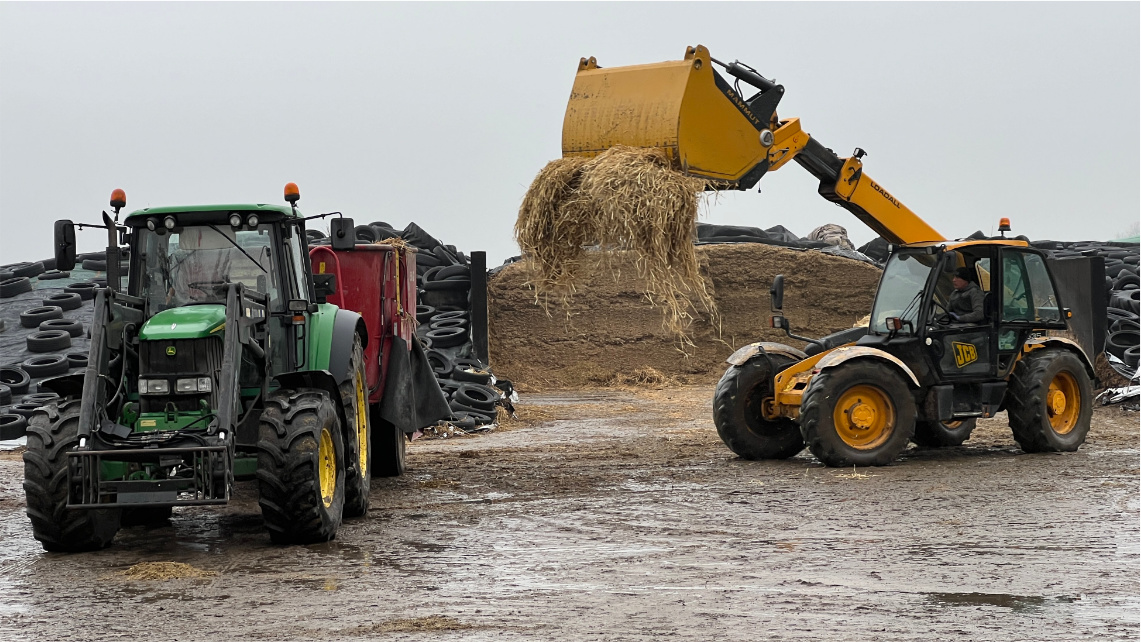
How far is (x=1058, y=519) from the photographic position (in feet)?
28.5

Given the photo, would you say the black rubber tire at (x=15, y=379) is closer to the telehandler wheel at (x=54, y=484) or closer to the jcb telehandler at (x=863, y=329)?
the jcb telehandler at (x=863, y=329)

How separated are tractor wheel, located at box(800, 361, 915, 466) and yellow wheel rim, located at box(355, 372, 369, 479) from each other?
151 inches


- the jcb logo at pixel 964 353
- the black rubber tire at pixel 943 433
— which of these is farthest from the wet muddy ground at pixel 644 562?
the black rubber tire at pixel 943 433

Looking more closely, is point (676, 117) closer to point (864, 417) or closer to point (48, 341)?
point (864, 417)

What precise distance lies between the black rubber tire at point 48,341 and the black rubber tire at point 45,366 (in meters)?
0.39

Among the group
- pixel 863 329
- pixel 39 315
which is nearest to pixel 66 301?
pixel 39 315

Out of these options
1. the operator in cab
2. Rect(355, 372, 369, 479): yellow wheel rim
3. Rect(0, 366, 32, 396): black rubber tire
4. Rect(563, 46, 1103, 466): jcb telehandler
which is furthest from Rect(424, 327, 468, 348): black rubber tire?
Rect(355, 372, 369, 479): yellow wheel rim

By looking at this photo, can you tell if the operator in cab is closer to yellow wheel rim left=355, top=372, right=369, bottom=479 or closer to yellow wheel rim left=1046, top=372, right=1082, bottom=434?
yellow wheel rim left=1046, top=372, right=1082, bottom=434

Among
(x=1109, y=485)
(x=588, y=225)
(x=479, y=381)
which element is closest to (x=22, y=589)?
(x=588, y=225)

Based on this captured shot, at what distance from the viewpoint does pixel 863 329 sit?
41.5ft

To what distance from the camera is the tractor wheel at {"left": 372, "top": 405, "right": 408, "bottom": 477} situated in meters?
11.3

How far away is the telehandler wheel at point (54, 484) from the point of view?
759 cm

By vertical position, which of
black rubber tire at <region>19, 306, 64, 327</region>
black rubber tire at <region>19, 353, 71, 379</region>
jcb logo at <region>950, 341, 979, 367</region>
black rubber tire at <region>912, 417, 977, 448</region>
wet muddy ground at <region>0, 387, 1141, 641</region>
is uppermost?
black rubber tire at <region>19, 306, 64, 327</region>

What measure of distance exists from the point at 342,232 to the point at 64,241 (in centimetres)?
179
